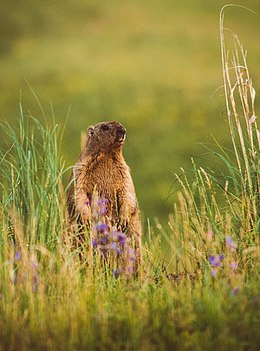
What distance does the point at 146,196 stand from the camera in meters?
22.7

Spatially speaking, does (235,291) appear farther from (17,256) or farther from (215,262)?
(17,256)

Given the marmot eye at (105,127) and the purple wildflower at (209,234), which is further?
the marmot eye at (105,127)

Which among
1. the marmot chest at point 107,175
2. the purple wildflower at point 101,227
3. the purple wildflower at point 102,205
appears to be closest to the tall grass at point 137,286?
the purple wildflower at point 101,227

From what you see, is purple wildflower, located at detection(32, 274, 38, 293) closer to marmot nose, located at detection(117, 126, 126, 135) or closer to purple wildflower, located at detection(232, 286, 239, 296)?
purple wildflower, located at detection(232, 286, 239, 296)

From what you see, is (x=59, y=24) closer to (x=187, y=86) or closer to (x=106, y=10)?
(x=106, y=10)

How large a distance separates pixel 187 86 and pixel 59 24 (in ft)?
38.0

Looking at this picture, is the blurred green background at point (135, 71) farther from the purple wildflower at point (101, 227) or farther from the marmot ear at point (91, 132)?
the purple wildflower at point (101, 227)

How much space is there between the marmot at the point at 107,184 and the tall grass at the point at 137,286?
2.45ft

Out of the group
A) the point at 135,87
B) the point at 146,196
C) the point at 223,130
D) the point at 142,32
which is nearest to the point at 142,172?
the point at 146,196

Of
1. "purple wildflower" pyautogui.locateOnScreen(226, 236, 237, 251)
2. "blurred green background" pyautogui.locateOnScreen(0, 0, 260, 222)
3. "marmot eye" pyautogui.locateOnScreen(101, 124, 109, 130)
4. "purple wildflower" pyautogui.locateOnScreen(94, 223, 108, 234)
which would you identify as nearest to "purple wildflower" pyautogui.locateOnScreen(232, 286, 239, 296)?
"purple wildflower" pyautogui.locateOnScreen(226, 236, 237, 251)

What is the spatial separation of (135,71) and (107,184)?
2672cm

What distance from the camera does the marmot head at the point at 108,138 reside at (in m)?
7.66

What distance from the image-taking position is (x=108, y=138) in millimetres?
7695

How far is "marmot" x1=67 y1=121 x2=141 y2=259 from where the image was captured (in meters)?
7.19
